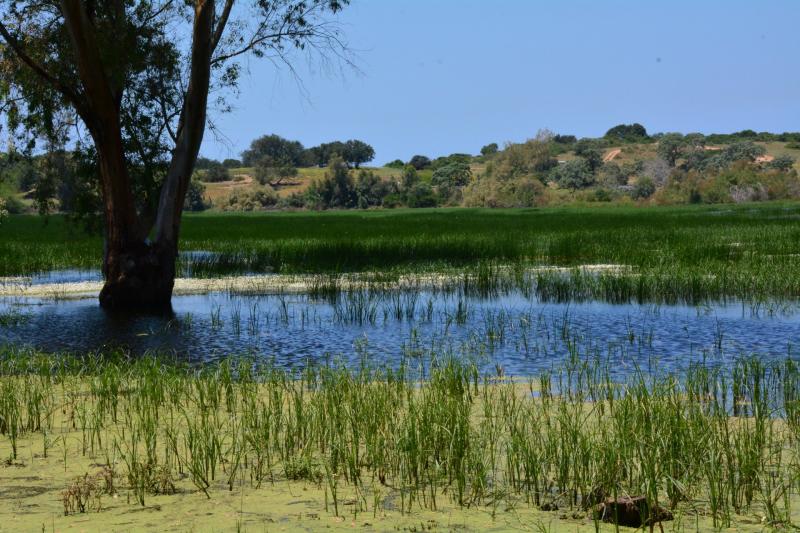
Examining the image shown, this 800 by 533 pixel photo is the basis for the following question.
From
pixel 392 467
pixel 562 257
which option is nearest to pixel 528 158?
pixel 562 257

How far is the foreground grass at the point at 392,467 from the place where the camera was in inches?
240

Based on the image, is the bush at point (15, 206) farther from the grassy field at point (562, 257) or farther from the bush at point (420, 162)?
the bush at point (420, 162)

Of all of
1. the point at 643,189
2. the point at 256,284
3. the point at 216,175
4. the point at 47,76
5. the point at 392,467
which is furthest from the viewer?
the point at 216,175

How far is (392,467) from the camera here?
7.08 meters

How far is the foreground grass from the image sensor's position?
20.0 feet

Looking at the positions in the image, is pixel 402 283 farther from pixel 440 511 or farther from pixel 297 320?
pixel 440 511

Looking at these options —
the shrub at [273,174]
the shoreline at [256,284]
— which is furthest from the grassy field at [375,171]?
the shoreline at [256,284]

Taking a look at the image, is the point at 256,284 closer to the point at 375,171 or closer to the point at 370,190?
the point at 370,190

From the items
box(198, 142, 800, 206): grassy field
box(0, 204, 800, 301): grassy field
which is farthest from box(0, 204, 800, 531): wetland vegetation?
box(198, 142, 800, 206): grassy field

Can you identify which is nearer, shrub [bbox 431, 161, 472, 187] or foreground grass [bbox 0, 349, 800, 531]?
foreground grass [bbox 0, 349, 800, 531]

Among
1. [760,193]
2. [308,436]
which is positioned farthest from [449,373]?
[760,193]

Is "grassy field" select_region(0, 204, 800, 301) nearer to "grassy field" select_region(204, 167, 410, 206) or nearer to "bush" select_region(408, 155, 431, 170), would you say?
"grassy field" select_region(204, 167, 410, 206)

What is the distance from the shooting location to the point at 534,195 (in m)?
104

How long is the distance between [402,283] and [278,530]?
17.0 meters
